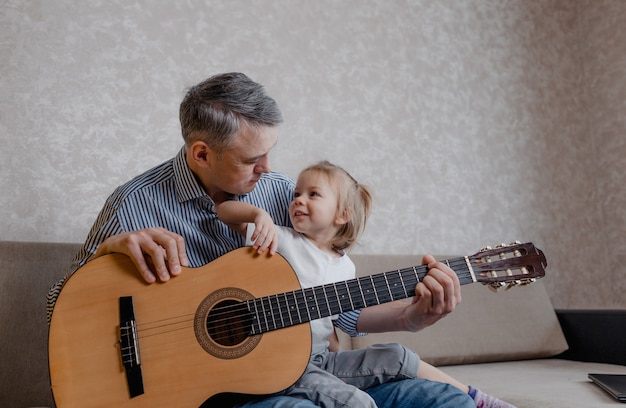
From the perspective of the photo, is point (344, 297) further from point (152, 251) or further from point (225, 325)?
point (152, 251)

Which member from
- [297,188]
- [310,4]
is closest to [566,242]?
[310,4]

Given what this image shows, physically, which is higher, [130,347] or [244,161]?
[244,161]

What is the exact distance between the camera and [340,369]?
149cm

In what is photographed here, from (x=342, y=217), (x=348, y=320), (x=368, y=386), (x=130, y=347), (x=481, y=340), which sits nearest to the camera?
(x=130, y=347)

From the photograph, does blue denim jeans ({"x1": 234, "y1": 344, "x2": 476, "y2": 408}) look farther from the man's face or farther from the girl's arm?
the man's face

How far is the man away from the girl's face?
0.14 m

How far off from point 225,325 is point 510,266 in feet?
2.17

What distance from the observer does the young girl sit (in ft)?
4.38

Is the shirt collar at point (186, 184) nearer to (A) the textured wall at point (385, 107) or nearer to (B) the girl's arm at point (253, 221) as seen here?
(B) the girl's arm at point (253, 221)

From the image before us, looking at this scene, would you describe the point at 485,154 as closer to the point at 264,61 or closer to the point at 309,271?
the point at 264,61

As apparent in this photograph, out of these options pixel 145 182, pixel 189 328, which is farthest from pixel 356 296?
pixel 145 182

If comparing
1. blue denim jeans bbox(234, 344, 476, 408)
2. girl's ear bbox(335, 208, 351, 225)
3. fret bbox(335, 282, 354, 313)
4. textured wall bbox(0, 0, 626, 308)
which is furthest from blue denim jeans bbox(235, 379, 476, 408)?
textured wall bbox(0, 0, 626, 308)

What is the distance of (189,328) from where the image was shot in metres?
1.28

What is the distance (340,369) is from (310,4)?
5.38 ft
